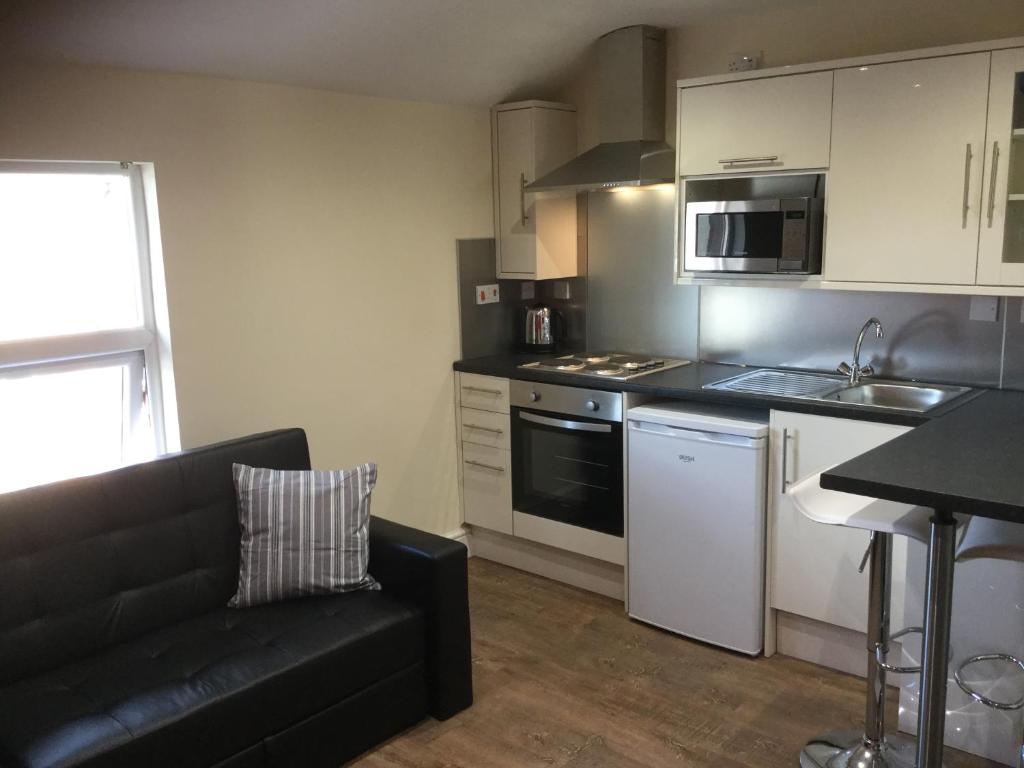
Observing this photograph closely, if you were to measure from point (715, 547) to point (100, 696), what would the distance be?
2.05 metres

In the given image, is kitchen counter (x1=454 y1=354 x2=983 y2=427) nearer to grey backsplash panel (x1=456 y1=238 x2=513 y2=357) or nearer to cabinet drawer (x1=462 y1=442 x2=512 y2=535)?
grey backsplash panel (x1=456 y1=238 x2=513 y2=357)

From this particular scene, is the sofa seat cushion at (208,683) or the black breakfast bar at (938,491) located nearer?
the black breakfast bar at (938,491)

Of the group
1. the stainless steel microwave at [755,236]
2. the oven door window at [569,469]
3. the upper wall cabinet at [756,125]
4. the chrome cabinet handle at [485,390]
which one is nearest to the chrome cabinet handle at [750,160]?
the upper wall cabinet at [756,125]

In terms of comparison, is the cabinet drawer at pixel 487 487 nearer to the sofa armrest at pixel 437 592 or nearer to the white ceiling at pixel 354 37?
the sofa armrest at pixel 437 592

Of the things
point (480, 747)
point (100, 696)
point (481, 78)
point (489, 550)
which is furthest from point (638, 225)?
point (100, 696)

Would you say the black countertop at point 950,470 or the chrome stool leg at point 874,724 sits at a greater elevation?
the black countertop at point 950,470

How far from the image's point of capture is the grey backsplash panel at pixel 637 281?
4051 mm

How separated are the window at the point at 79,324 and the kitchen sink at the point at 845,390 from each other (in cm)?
202

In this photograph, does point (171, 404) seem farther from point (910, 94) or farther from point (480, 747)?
point (910, 94)

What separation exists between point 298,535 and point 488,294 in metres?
1.82

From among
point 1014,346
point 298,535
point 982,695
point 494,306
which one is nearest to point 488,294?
point 494,306

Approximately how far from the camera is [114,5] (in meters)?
2.61

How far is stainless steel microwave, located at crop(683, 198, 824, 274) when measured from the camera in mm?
3245

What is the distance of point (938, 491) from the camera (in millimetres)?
1921
